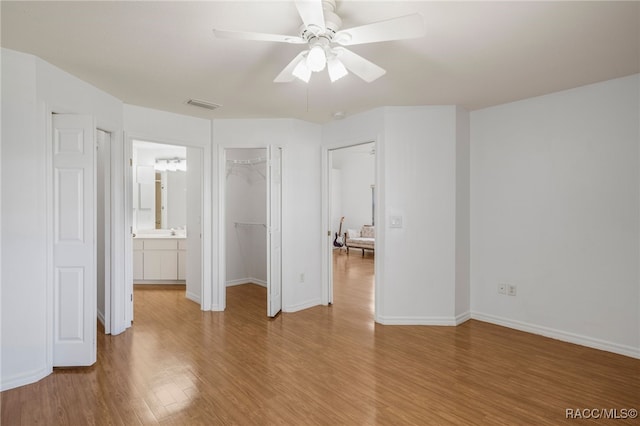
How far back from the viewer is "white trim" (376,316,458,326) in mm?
3863

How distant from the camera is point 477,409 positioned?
2281mm

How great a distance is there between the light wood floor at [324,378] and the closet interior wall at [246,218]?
1896 millimetres

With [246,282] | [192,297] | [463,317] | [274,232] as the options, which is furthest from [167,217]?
[463,317]

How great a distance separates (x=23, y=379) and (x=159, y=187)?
4.15 m

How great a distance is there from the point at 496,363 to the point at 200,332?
2.92 metres

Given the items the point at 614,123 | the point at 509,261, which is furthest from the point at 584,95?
the point at 509,261

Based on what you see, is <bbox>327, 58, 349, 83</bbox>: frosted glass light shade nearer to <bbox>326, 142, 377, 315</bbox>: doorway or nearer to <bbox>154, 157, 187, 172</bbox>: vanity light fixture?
<bbox>154, 157, 187, 172</bbox>: vanity light fixture

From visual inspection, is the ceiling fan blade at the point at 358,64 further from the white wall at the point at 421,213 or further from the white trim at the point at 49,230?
the white trim at the point at 49,230

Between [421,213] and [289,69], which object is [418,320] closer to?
[421,213]

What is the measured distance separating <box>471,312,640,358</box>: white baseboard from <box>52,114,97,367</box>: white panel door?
412cm

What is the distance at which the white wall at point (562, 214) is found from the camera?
10.2ft

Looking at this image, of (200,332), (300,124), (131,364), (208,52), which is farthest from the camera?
(300,124)

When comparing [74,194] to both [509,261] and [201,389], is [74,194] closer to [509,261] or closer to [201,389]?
[201,389]

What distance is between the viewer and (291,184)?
441 centimetres
